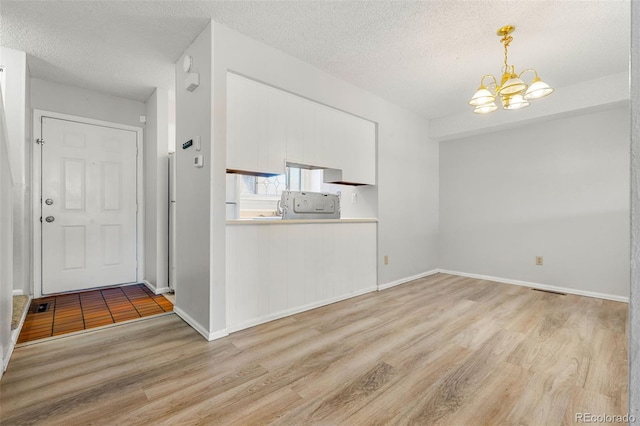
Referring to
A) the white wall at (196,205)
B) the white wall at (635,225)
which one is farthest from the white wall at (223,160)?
the white wall at (635,225)

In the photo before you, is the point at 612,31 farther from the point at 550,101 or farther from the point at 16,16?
the point at 16,16

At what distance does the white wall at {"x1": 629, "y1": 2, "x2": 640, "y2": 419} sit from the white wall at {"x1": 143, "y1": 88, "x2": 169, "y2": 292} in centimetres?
387

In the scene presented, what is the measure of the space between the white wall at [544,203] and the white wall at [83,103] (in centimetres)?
451

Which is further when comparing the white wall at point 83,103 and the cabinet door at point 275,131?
the white wall at point 83,103

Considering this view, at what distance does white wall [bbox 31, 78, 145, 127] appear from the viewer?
133 inches

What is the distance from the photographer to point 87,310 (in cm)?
290

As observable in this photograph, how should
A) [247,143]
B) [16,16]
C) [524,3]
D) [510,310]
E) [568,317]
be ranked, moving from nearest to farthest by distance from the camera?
[524,3]
[16,16]
[247,143]
[568,317]
[510,310]

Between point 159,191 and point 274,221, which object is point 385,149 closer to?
point 274,221

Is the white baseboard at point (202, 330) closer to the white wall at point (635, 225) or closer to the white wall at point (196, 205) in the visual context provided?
the white wall at point (196, 205)

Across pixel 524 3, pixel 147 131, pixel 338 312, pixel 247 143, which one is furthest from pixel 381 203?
pixel 147 131

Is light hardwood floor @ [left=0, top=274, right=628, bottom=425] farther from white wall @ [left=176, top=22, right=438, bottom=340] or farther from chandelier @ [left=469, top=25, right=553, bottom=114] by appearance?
chandelier @ [left=469, top=25, right=553, bottom=114]

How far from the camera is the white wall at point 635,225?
1.82 feet

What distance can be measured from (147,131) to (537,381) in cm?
462

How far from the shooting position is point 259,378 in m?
1.77
